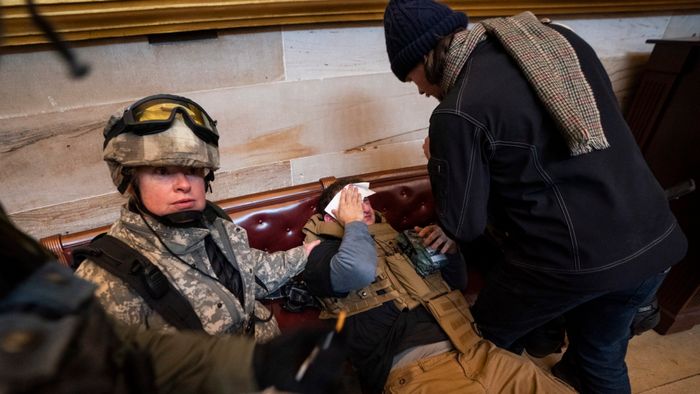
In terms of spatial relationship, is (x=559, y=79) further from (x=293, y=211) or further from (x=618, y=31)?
(x=618, y=31)

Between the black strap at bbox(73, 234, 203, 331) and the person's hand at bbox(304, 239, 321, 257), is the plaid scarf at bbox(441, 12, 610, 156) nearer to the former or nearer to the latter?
the person's hand at bbox(304, 239, 321, 257)

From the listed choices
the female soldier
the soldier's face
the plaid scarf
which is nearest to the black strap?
the female soldier

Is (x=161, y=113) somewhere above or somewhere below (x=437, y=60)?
below

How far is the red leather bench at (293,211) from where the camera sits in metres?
1.54

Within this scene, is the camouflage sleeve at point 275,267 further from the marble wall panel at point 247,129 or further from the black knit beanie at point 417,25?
the black knit beanie at point 417,25

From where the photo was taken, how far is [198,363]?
583 mm

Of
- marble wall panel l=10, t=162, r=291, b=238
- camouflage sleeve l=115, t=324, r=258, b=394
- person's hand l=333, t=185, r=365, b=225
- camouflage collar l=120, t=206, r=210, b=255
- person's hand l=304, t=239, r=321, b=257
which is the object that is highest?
camouflage sleeve l=115, t=324, r=258, b=394

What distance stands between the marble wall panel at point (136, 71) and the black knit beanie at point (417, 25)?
0.74 metres

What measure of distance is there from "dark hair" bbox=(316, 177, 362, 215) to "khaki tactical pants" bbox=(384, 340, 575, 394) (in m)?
0.83

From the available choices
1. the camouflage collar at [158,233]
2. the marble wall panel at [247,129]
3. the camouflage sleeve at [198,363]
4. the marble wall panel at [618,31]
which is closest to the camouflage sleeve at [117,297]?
the camouflage collar at [158,233]

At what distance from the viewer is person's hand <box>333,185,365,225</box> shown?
1483mm

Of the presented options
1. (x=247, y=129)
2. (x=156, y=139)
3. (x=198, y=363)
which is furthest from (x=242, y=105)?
(x=198, y=363)

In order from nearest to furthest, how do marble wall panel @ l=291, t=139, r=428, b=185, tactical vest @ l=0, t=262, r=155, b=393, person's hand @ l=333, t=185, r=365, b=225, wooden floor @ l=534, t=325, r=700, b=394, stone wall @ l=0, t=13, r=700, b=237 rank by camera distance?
1. tactical vest @ l=0, t=262, r=155, b=393
2. stone wall @ l=0, t=13, r=700, b=237
3. person's hand @ l=333, t=185, r=365, b=225
4. wooden floor @ l=534, t=325, r=700, b=394
5. marble wall panel @ l=291, t=139, r=428, b=185

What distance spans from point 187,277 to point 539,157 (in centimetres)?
119
